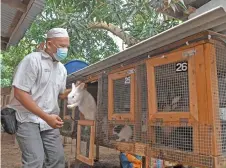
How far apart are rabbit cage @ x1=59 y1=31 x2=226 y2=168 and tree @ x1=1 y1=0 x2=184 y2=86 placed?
194 centimetres

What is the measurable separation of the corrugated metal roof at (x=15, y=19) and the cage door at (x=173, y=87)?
6.25ft

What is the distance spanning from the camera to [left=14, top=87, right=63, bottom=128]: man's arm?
92.7 inches

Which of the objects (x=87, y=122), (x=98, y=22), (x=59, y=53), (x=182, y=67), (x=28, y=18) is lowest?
(x=87, y=122)

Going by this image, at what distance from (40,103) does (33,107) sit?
A: 0.83 ft

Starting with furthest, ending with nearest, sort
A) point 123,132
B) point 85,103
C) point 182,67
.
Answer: point 85,103 → point 123,132 → point 182,67

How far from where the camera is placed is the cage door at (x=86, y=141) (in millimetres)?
3604

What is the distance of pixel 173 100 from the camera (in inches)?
97.1

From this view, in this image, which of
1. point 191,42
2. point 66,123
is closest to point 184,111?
point 191,42

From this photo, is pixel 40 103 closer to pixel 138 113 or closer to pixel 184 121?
pixel 138 113

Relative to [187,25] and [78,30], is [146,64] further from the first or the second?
[78,30]

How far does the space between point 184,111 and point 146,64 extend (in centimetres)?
68

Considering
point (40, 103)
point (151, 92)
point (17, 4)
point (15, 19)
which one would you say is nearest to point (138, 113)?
point (151, 92)

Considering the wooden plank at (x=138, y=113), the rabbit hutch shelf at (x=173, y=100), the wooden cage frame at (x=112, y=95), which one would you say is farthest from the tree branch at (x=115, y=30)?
the wooden plank at (x=138, y=113)

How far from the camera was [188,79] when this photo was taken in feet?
7.51
